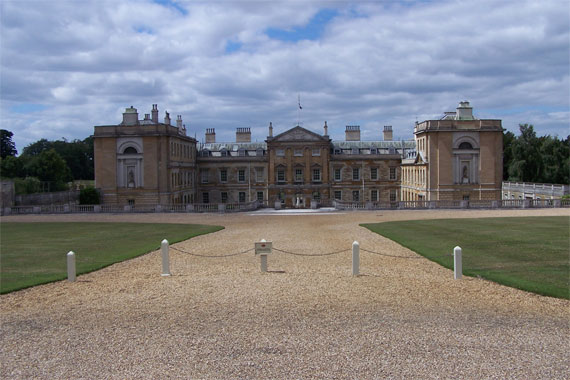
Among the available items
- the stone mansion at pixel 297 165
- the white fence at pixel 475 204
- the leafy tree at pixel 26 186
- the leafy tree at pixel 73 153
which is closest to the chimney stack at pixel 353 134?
the stone mansion at pixel 297 165

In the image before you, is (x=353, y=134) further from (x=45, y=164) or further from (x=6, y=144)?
(x=6, y=144)

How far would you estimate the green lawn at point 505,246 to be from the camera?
1366cm

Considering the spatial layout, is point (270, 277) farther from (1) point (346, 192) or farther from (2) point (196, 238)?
(1) point (346, 192)

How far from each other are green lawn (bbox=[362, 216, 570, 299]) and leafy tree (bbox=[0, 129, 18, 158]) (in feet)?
224

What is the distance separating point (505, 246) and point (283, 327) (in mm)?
11918

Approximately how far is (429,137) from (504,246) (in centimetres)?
3392

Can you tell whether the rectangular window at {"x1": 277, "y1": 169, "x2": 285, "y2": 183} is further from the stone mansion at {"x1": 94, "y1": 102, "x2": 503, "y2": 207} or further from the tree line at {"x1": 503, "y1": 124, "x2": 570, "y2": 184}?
the tree line at {"x1": 503, "y1": 124, "x2": 570, "y2": 184}

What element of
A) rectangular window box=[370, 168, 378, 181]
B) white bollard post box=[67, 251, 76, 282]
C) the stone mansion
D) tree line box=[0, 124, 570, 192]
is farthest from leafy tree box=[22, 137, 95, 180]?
white bollard post box=[67, 251, 76, 282]

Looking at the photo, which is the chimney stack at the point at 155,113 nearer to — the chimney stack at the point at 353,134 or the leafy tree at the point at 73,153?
the chimney stack at the point at 353,134

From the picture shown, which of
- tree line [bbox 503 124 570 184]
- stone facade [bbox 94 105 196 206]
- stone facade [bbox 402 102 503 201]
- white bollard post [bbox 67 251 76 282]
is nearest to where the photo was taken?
white bollard post [bbox 67 251 76 282]

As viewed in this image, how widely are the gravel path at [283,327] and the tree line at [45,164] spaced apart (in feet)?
126

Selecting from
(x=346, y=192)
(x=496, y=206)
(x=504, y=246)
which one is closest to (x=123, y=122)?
(x=346, y=192)

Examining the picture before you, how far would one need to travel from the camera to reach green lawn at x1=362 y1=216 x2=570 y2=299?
1366 centimetres

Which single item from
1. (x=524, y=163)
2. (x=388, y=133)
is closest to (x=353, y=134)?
(x=388, y=133)
